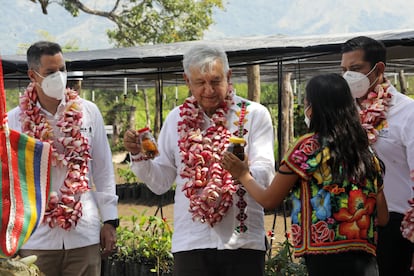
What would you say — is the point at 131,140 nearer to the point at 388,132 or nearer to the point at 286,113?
the point at 388,132

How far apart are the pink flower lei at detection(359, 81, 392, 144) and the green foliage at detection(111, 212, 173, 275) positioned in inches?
130

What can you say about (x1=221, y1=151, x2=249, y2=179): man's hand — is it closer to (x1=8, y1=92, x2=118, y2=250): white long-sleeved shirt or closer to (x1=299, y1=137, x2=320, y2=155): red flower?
(x1=299, y1=137, x2=320, y2=155): red flower

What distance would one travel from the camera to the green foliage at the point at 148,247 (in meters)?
6.78

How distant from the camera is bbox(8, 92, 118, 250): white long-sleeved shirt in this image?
3.71 meters

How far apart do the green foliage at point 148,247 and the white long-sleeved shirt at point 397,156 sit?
3.32m

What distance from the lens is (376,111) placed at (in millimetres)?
3701

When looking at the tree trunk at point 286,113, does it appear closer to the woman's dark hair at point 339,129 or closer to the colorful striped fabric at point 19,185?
the woman's dark hair at point 339,129

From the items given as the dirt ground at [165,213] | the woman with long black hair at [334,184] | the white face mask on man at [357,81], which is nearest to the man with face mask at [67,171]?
the woman with long black hair at [334,184]

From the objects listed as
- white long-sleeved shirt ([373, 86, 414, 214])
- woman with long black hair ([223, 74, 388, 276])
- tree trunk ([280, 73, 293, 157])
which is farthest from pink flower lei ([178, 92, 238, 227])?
tree trunk ([280, 73, 293, 157])

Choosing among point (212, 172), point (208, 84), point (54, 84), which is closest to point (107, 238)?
point (212, 172)

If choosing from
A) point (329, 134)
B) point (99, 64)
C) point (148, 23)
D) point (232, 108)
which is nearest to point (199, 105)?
point (232, 108)

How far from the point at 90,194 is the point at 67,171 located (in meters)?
0.19

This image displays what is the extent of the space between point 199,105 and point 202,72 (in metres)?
0.28

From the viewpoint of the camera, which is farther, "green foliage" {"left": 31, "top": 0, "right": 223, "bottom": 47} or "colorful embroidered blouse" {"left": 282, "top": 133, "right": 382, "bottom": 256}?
"green foliage" {"left": 31, "top": 0, "right": 223, "bottom": 47}
